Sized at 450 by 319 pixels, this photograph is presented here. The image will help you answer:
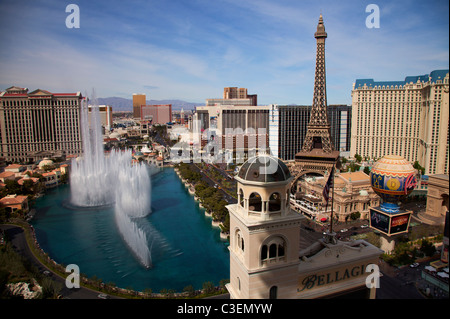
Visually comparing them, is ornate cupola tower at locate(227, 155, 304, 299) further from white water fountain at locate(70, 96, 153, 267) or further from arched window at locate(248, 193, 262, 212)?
white water fountain at locate(70, 96, 153, 267)

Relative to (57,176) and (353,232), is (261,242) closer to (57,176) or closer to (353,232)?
(353,232)

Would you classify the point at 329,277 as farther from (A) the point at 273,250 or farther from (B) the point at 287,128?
(B) the point at 287,128

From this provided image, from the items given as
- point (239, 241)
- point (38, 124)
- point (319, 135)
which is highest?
point (38, 124)

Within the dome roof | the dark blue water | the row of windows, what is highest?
the row of windows

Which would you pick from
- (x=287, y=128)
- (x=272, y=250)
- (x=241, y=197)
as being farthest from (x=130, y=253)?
(x=287, y=128)

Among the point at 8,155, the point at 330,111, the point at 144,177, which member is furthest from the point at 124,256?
the point at 330,111

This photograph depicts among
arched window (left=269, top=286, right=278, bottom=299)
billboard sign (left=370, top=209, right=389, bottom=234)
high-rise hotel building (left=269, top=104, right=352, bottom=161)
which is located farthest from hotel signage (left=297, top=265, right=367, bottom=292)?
high-rise hotel building (left=269, top=104, right=352, bottom=161)

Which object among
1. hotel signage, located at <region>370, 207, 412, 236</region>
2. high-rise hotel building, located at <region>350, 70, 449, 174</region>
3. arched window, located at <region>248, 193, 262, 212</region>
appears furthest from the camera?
high-rise hotel building, located at <region>350, 70, 449, 174</region>

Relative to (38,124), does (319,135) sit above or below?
below
